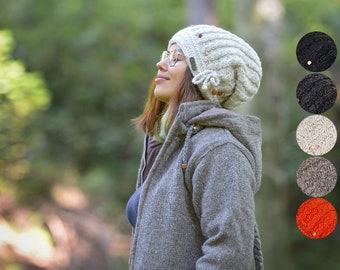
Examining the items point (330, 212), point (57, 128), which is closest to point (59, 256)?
point (57, 128)

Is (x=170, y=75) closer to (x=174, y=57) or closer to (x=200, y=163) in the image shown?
(x=174, y=57)

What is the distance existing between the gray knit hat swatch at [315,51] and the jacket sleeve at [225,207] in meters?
0.44

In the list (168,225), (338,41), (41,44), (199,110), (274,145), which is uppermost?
(41,44)

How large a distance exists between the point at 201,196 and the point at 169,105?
0.35 metres

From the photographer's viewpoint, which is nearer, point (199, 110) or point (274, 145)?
point (199, 110)

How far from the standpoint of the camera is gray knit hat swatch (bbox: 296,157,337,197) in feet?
6.63

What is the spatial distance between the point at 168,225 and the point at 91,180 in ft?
23.1

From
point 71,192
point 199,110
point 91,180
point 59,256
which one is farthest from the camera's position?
point 91,180

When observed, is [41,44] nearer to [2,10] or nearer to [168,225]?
[2,10]

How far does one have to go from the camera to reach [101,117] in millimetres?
9523

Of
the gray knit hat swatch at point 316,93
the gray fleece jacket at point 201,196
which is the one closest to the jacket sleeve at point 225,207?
the gray fleece jacket at point 201,196

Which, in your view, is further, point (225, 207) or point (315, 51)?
point (315, 51)

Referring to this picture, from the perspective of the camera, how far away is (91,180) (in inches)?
346

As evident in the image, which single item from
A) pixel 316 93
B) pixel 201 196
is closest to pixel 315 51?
pixel 316 93
